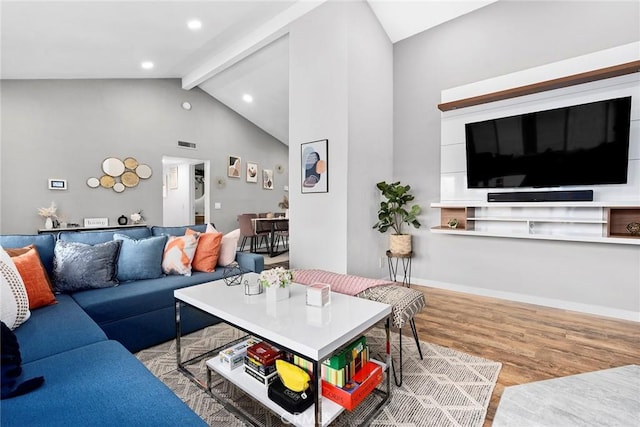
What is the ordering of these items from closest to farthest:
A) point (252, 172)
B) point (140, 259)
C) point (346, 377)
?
point (346, 377) → point (140, 259) → point (252, 172)

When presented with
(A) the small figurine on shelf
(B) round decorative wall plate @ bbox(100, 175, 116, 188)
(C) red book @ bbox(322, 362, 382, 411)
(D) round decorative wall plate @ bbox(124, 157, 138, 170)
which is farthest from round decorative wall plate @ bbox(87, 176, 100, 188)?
(A) the small figurine on shelf

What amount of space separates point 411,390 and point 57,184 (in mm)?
5298

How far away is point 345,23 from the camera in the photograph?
3.38 m

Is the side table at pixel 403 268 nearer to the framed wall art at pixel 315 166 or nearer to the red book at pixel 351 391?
the framed wall art at pixel 315 166

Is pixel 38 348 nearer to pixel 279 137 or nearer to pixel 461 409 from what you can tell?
pixel 461 409

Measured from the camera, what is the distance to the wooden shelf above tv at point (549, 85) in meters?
2.64

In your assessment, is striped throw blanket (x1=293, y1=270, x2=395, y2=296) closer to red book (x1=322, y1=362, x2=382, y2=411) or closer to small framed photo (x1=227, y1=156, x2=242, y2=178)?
red book (x1=322, y1=362, x2=382, y2=411)

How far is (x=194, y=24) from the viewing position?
3.75m

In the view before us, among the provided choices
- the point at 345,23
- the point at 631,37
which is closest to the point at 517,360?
the point at 631,37

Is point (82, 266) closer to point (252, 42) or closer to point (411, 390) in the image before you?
point (411, 390)

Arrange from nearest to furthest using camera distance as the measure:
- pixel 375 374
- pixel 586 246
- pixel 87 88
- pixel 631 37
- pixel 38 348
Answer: pixel 38 348, pixel 375 374, pixel 631 37, pixel 586 246, pixel 87 88

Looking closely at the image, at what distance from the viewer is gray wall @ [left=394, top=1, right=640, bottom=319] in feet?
9.32

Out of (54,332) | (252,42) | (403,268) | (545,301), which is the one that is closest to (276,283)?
(54,332)

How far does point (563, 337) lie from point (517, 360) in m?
0.68
